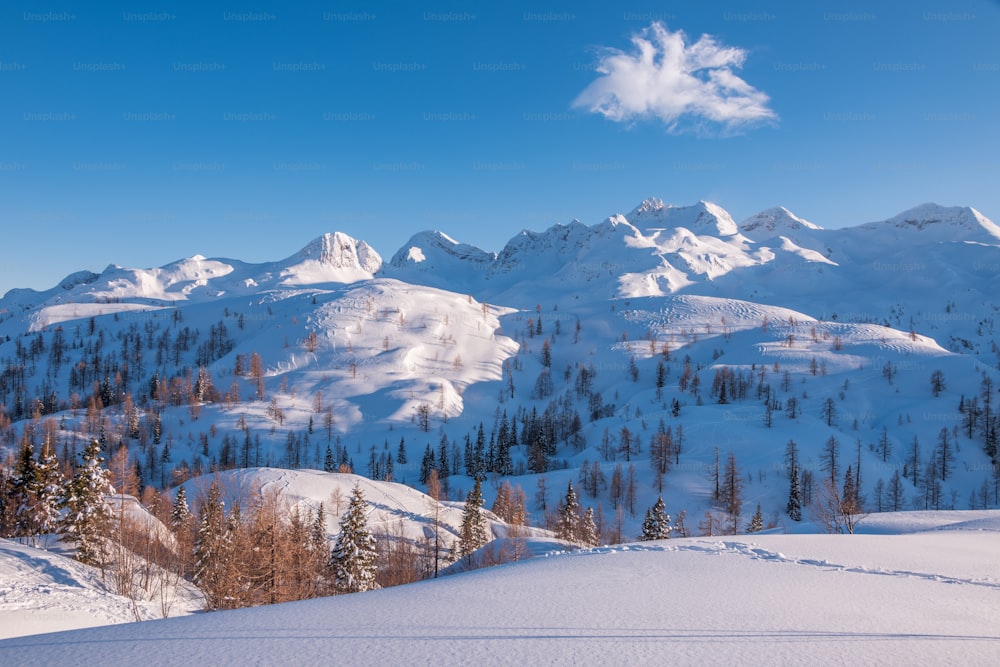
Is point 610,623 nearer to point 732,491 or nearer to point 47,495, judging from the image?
point 47,495

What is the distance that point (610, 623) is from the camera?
6.20 meters

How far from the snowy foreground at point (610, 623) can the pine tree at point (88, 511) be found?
93.4 feet

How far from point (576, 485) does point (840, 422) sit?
→ 68.6 meters

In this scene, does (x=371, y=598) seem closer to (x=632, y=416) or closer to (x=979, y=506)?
(x=979, y=506)

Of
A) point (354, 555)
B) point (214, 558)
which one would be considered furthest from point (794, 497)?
point (214, 558)

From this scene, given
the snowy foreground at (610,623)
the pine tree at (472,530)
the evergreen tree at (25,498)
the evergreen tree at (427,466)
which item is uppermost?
the snowy foreground at (610,623)

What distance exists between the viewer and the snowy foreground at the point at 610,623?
16.9ft

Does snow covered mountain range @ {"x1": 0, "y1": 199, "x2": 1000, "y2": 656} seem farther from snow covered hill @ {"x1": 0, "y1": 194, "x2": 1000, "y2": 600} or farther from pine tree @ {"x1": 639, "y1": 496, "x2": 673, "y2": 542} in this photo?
pine tree @ {"x1": 639, "y1": 496, "x2": 673, "y2": 542}

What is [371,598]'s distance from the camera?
774cm

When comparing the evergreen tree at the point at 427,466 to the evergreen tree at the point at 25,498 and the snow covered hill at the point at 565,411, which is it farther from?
the evergreen tree at the point at 25,498

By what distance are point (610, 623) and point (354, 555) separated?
87.4 feet

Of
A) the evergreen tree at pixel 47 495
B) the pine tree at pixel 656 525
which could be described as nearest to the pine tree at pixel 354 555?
the evergreen tree at pixel 47 495

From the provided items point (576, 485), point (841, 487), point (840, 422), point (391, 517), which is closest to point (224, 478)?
point (391, 517)

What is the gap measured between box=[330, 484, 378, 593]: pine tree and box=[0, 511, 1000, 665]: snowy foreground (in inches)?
881
